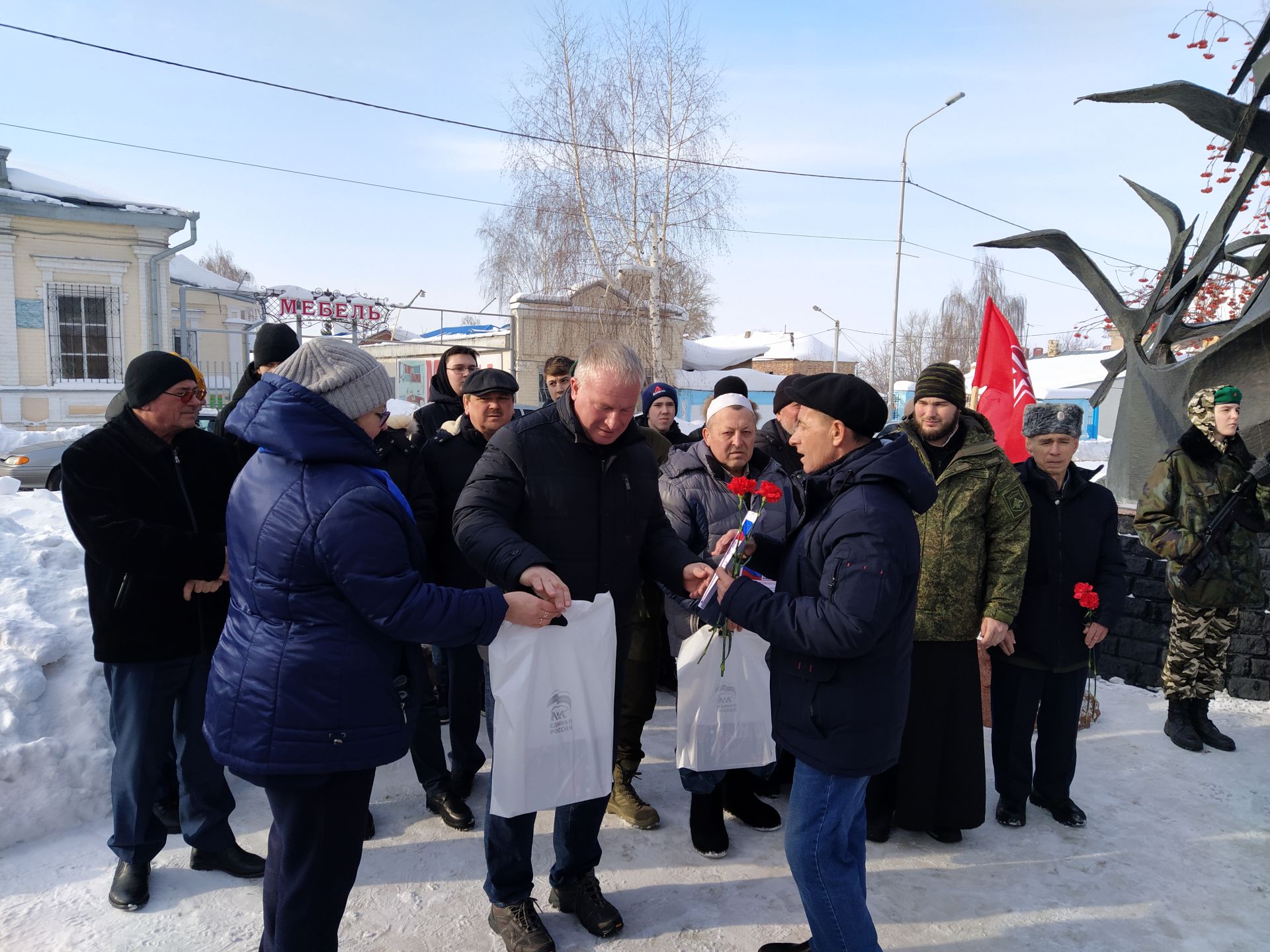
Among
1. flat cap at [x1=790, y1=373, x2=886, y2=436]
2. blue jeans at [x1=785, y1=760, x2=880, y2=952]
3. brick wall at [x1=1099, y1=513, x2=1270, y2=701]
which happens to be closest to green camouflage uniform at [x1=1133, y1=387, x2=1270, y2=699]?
brick wall at [x1=1099, y1=513, x2=1270, y2=701]

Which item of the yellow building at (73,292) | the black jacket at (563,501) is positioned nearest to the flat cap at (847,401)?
the black jacket at (563,501)

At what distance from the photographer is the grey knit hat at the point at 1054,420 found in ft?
11.9

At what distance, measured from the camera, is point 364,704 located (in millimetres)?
2102

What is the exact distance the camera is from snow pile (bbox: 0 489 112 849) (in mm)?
3215

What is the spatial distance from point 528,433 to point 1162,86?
208 inches

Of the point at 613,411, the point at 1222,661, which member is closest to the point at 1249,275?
the point at 1222,661

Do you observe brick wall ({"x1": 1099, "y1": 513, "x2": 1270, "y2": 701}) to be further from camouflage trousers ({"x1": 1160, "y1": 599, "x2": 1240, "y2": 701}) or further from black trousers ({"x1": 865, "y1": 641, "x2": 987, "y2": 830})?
black trousers ({"x1": 865, "y1": 641, "x2": 987, "y2": 830})

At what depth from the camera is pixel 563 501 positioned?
2.70 m

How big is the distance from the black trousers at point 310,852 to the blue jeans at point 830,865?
1234 millimetres

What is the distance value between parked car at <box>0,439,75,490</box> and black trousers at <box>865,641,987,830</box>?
12281 millimetres

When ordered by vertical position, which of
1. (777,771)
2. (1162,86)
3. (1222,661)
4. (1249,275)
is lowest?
(777,771)

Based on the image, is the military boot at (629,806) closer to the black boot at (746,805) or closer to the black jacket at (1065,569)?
the black boot at (746,805)

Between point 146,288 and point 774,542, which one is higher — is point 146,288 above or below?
above

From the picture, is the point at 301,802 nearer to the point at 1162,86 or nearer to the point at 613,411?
the point at 613,411
